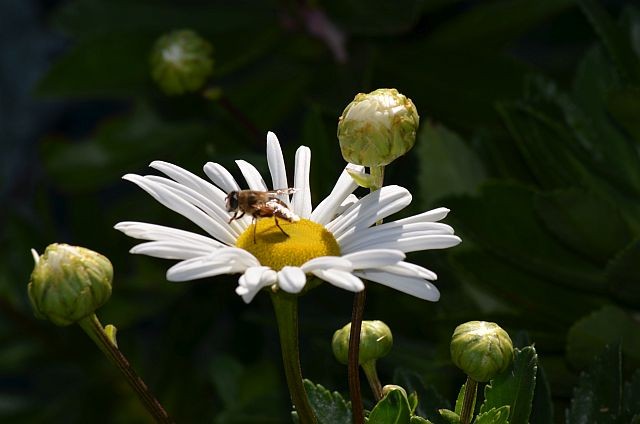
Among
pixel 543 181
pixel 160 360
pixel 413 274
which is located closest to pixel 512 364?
pixel 413 274

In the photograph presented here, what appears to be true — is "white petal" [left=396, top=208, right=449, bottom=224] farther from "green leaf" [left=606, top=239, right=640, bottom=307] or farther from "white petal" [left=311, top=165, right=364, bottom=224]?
"green leaf" [left=606, top=239, right=640, bottom=307]

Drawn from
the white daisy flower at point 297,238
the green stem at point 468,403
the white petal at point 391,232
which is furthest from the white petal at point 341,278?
the green stem at point 468,403

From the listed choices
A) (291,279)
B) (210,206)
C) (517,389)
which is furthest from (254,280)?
(517,389)

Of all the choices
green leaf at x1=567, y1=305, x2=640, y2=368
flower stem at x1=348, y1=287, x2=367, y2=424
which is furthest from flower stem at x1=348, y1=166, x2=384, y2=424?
green leaf at x1=567, y1=305, x2=640, y2=368

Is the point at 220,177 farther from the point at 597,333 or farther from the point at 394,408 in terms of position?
the point at 597,333

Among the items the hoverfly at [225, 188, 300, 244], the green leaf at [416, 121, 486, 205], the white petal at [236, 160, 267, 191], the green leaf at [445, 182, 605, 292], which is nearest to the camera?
the hoverfly at [225, 188, 300, 244]
